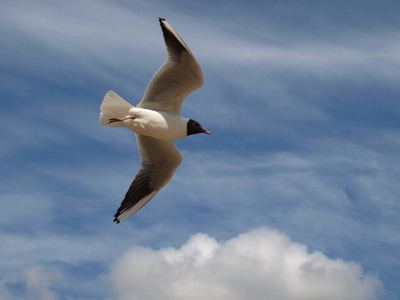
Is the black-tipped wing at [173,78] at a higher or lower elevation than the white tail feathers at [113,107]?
higher

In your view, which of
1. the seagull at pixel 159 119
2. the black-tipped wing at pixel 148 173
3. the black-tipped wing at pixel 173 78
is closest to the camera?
the black-tipped wing at pixel 173 78

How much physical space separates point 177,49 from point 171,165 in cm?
323

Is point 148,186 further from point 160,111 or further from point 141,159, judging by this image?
point 160,111

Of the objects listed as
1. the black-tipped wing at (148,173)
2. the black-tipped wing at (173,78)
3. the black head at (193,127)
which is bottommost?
the black-tipped wing at (148,173)

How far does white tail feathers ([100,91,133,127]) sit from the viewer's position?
1297 cm

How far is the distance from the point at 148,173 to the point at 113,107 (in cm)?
208

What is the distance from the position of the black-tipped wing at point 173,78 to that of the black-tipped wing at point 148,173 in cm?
132

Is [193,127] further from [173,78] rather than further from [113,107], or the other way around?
[113,107]

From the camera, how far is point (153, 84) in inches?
502

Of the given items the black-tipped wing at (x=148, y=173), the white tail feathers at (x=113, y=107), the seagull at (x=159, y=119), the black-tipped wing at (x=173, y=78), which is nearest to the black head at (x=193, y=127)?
the seagull at (x=159, y=119)

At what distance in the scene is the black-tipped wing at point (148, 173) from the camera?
14.1m

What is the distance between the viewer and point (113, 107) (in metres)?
13.0

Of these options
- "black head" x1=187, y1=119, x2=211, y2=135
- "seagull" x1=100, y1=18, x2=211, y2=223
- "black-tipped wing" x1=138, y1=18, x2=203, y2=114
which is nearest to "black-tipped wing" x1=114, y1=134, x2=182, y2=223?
"seagull" x1=100, y1=18, x2=211, y2=223

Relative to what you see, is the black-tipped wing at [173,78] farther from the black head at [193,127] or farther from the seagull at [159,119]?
the black head at [193,127]
